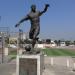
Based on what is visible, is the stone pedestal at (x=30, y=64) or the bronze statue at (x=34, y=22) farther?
the bronze statue at (x=34, y=22)

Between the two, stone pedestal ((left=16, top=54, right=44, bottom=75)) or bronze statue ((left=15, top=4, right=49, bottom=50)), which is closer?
stone pedestal ((left=16, top=54, right=44, bottom=75))

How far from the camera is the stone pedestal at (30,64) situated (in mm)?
15977

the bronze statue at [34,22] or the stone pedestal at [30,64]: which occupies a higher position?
the bronze statue at [34,22]

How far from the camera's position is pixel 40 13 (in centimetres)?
1664

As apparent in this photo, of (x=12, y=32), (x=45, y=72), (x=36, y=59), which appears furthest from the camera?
(x=12, y=32)

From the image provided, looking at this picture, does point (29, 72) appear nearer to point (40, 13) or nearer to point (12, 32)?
point (40, 13)

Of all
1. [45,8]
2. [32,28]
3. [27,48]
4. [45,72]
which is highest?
[45,8]

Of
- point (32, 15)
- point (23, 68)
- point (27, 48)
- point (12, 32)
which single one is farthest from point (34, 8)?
point (12, 32)

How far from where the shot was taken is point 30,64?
16.0m

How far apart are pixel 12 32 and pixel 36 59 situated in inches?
867

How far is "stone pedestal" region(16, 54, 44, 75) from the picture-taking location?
629 inches

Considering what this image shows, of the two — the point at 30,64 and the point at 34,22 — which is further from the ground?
the point at 34,22

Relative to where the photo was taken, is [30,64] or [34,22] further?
[34,22]

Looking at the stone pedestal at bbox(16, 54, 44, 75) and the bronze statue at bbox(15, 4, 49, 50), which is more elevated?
the bronze statue at bbox(15, 4, 49, 50)
